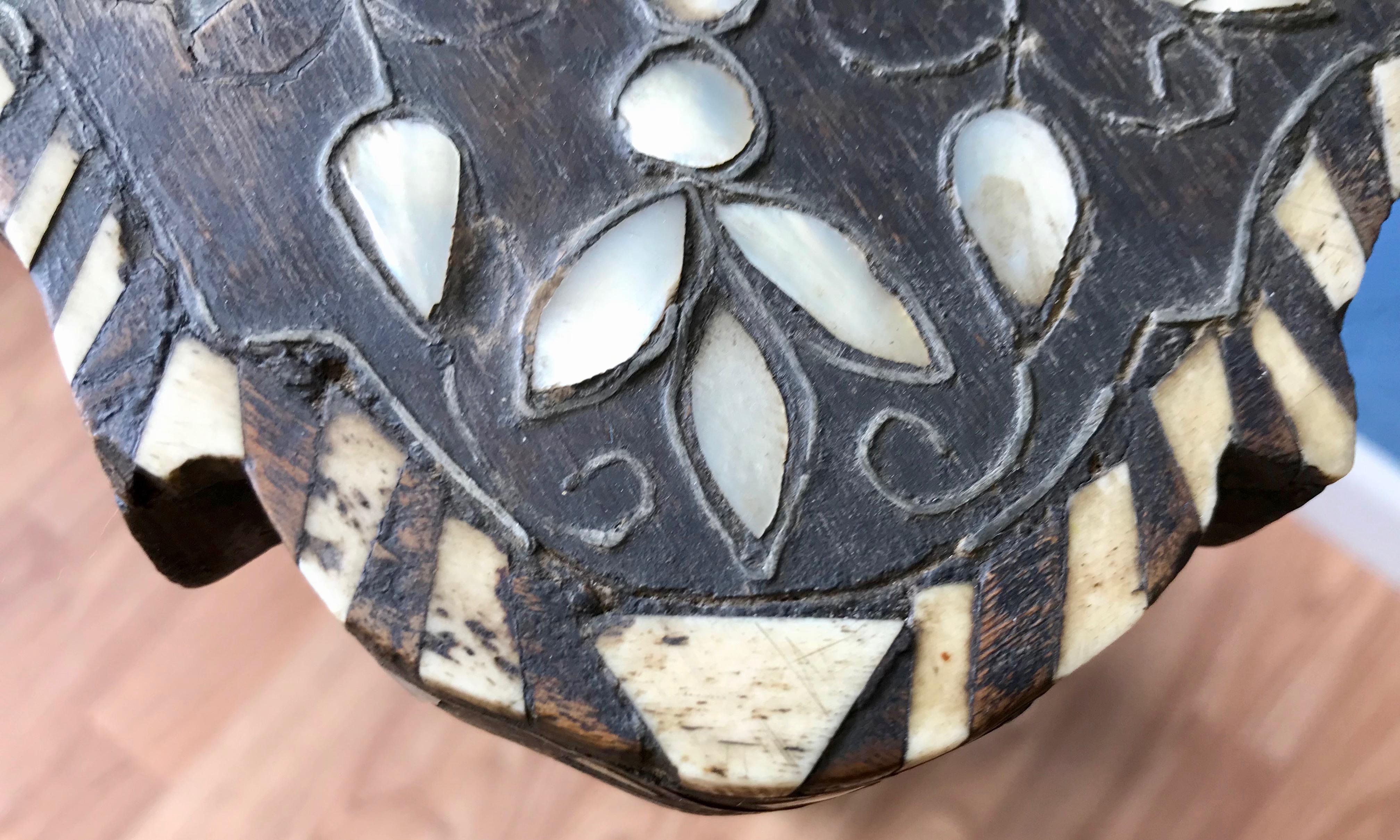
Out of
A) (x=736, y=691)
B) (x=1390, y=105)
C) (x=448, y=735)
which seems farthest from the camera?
(x=448, y=735)

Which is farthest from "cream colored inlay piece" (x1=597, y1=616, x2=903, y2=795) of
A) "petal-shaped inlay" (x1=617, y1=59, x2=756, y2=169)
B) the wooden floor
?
the wooden floor

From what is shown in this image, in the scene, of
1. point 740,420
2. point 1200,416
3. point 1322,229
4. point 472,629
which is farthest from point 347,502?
point 1322,229

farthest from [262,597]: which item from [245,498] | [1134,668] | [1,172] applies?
[1134,668]

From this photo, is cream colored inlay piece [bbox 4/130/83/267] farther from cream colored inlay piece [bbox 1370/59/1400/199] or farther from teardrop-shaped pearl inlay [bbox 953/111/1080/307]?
cream colored inlay piece [bbox 1370/59/1400/199]

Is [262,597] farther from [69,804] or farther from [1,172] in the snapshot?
[1,172]

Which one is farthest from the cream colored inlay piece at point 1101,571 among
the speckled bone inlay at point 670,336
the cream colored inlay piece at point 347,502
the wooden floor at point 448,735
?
Answer: the wooden floor at point 448,735

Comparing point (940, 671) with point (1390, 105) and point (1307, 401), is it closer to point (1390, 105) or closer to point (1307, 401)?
point (1307, 401)
